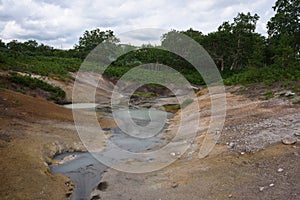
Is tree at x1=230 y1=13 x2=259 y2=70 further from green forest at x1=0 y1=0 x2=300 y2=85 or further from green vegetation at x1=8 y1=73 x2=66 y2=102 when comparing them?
green vegetation at x1=8 y1=73 x2=66 y2=102

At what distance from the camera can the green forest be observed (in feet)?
101

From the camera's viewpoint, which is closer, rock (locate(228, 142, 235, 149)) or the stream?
the stream

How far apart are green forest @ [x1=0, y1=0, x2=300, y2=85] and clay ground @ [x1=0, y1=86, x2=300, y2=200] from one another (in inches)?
561

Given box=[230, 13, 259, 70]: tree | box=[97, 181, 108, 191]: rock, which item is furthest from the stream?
box=[230, 13, 259, 70]: tree

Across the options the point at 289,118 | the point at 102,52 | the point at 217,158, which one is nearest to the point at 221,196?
the point at 217,158

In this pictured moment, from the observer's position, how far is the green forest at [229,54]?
101 ft

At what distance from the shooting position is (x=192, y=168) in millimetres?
10391

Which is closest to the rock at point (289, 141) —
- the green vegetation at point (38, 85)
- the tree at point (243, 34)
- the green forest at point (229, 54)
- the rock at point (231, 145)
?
the rock at point (231, 145)

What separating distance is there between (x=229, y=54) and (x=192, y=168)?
166 feet

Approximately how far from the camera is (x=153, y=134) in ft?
58.3

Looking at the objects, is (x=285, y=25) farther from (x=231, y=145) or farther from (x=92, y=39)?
(x=92, y=39)

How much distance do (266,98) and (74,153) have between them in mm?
15621

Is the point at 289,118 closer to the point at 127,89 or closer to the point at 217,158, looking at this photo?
the point at 217,158

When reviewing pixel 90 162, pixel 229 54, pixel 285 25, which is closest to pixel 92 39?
pixel 229 54
